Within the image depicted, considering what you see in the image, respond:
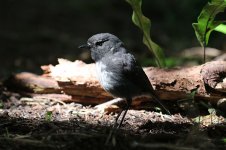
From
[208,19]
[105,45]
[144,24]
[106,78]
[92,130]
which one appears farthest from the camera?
[144,24]

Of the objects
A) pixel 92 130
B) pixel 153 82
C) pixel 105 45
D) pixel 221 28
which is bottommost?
pixel 92 130

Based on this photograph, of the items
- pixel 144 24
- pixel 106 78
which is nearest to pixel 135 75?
pixel 106 78

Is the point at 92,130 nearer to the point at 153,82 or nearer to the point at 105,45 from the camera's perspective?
the point at 105,45

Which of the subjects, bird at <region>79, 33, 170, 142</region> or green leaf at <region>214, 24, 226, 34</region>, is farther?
green leaf at <region>214, 24, 226, 34</region>

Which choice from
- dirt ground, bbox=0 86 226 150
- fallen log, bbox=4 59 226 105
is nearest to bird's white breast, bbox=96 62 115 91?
dirt ground, bbox=0 86 226 150

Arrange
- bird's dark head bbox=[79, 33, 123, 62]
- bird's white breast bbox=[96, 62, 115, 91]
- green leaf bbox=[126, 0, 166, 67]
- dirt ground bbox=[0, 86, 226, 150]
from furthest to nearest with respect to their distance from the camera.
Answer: green leaf bbox=[126, 0, 166, 67]
bird's dark head bbox=[79, 33, 123, 62]
bird's white breast bbox=[96, 62, 115, 91]
dirt ground bbox=[0, 86, 226, 150]

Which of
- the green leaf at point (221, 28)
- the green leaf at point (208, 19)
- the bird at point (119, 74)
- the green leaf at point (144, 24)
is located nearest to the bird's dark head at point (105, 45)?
the bird at point (119, 74)

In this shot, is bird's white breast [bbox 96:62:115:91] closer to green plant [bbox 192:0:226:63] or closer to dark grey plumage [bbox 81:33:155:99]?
dark grey plumage [bbox 81:33:155:99]

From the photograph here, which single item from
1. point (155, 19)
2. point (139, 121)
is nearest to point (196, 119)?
point (139, 121)
